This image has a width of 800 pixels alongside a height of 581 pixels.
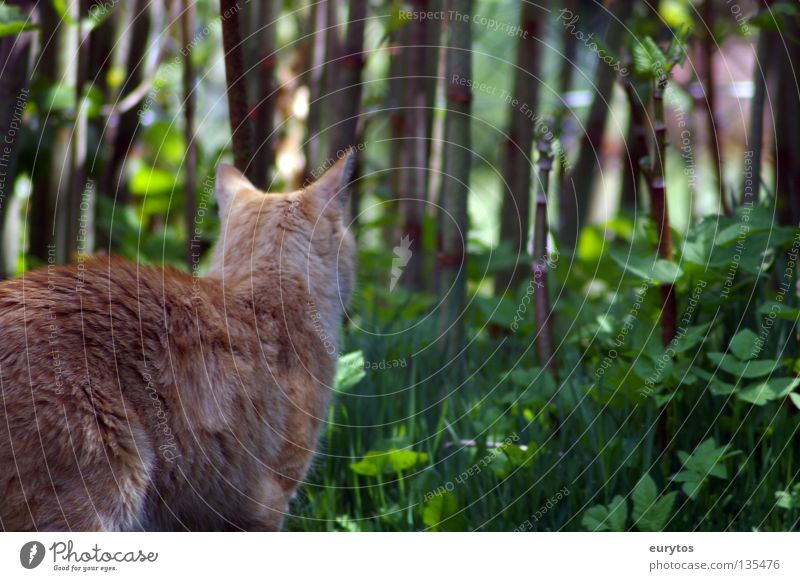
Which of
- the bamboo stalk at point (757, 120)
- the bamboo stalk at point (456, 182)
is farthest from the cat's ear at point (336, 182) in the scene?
the bamboo stalk at point (757, 120)

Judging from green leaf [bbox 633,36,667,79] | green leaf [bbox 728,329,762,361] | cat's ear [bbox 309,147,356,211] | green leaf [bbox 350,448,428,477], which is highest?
green leaf [bbox 633,36,667,79]

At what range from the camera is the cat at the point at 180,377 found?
201 centimetres

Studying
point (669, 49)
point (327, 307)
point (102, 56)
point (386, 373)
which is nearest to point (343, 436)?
point (386, 373)

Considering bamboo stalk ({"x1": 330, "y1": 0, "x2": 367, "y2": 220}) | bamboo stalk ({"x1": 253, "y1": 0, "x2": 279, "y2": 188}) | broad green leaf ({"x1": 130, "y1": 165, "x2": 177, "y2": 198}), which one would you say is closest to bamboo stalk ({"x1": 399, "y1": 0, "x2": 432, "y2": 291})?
bamboo stalk ({"x1": 253, "y1": 0, "x2": 279, "y2": 188})

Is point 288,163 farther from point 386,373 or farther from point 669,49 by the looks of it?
point 669,49

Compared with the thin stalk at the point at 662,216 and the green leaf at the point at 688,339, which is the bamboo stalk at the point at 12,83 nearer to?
the thin stalk at the point at 662,216

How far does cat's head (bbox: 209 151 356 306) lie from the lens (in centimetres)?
257

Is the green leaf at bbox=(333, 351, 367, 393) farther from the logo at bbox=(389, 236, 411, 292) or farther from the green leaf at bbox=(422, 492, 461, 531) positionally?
the logo at bbox=(389, 236, 411, 292)

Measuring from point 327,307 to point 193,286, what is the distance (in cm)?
44

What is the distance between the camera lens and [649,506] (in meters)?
2.39

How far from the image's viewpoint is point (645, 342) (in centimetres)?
275
